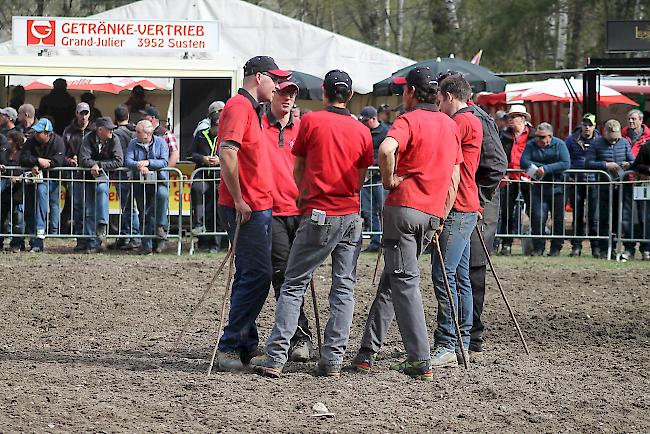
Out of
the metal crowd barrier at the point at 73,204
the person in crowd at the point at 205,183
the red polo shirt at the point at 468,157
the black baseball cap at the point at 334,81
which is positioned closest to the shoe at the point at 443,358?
the red polo shirt at the point at 468,157

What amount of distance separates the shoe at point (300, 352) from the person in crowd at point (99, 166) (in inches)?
314

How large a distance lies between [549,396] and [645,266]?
8.45 meters

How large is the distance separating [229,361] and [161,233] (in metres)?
8.25

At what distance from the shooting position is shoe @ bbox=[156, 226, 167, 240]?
1653 cm

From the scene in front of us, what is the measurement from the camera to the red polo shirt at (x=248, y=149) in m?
8.12

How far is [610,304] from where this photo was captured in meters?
12.4

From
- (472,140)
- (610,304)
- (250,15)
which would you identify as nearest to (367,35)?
(250,15)

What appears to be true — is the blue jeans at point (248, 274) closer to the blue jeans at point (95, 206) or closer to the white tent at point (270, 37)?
the blue jeans at point (95, 206)

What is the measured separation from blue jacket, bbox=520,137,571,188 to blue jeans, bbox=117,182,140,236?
18.6 feet

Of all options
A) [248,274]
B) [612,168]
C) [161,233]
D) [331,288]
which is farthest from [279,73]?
[612,168]

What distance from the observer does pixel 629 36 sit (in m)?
20.6

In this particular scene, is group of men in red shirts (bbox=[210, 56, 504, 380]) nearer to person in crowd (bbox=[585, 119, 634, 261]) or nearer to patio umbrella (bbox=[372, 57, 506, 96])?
person in crowd (bbox=[585, 119, 634, 261])

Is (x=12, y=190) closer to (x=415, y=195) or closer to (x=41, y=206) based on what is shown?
(x=41, y=206)

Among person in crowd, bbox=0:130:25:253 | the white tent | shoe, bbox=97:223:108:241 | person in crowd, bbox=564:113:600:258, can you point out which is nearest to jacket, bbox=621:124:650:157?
person in crowd, bbox=564:113:600:258
